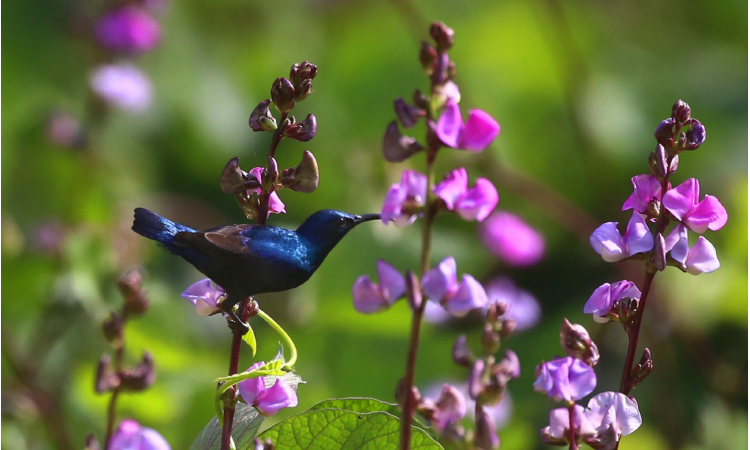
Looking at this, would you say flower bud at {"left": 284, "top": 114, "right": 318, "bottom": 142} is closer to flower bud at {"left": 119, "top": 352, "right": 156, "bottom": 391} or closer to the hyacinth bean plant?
the hyacinth bean plant

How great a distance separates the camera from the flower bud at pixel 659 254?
0.37 metres

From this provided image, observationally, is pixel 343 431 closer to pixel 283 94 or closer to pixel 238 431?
pixel 238 431

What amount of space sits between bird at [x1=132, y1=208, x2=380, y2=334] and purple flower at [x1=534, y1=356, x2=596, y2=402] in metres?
0.10

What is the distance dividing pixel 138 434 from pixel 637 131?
1.48 meters

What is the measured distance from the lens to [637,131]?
175 cm

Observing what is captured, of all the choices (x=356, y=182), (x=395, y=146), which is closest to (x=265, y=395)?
(x=395, y=146)

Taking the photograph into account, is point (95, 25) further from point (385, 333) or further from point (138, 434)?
point (138, 434)

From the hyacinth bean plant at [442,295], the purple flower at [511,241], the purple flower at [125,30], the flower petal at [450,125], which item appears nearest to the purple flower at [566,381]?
the hyacinth bean plant at [442,295]

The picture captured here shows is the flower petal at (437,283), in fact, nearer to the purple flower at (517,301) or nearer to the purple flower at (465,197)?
the purple flower at (465,197)

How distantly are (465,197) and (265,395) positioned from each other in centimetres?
13

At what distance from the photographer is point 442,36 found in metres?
0.37

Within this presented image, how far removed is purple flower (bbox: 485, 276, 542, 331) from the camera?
1.19m

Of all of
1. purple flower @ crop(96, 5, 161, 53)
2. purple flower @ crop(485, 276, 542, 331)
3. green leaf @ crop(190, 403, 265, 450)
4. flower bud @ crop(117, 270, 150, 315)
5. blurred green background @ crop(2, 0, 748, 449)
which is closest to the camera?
green leaf @ crop(190, 403, 265, 450)

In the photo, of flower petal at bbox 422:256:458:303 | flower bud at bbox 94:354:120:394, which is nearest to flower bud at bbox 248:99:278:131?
flower petal at bbox 422:256:458:303
